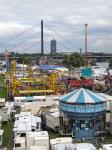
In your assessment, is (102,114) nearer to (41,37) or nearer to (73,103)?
(73,103)

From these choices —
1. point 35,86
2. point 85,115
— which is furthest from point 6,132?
point 35,86

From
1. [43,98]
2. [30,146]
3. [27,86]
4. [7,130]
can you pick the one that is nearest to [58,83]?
[27,86]

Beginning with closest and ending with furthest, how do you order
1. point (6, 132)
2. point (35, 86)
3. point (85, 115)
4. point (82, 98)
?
point (85, 115) < point (82, 98) < point (6, 132) < point (35, 86)

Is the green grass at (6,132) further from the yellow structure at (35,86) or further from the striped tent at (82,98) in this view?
the yellow structure at (35,86)

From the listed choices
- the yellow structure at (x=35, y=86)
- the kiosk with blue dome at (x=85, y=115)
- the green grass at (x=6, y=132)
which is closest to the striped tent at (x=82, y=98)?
the kiosk with blue dome at (x=85, y=115)

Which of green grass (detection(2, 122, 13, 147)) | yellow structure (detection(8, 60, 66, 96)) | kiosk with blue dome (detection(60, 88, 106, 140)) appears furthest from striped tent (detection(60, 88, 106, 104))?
yellow structure (detection(8, 60, 66, 96))

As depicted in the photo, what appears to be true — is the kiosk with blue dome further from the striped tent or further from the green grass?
the green grass

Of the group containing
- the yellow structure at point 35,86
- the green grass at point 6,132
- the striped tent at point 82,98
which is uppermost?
the striped tent at point 82,98

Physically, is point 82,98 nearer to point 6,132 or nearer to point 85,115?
point 85,115
